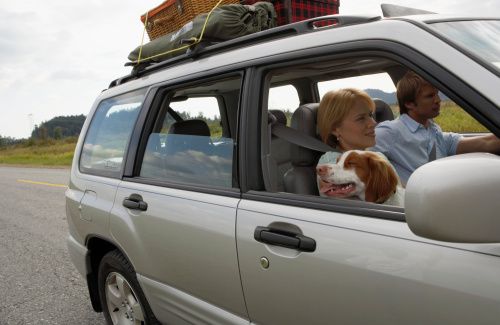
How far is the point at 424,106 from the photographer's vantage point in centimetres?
222

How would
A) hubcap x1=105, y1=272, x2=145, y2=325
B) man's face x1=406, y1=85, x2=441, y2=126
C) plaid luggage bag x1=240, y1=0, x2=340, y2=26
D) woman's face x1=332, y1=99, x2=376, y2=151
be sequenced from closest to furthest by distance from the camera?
man's face x1=406, y1=85, x2=441, y2=126 < woman's face x1=332, y1=99, x2=376, y2=151 < hubcap x1=105, y1=272, x2=145, y2=325 < plaid luggage bag x1=240, y1=0, x2=340, y2=26

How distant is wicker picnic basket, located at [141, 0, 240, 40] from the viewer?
2.97m

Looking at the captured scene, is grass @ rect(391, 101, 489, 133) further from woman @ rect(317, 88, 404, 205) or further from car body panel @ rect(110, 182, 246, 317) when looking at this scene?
car body panel @ rect(110, 182, 246, 317)

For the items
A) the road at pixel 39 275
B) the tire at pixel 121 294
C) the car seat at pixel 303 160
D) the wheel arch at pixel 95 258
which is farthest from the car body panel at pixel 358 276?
the road at pixel 39 275

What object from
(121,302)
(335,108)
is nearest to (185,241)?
(335,108)

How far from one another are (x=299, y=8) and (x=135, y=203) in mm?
1632

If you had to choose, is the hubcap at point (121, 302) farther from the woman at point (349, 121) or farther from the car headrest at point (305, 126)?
the woman at point (349, 121)

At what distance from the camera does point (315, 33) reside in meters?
1.73

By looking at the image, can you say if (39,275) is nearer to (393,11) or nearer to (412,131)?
(412,131)

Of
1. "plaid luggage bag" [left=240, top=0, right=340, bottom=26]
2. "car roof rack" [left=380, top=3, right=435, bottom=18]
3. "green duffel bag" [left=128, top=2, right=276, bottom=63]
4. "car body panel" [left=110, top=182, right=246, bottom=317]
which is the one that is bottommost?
"car body panel" [left=110, top=182, right=246, bottom=317]

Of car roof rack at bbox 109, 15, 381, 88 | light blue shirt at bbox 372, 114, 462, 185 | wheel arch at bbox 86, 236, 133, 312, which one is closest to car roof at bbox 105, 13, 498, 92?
car roof rack at bbox 109, 15, 381, 88

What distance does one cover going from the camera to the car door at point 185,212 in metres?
2.01

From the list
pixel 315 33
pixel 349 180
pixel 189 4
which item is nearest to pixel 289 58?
pixel 315 33

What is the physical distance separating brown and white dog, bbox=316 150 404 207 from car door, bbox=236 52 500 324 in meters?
0.20
